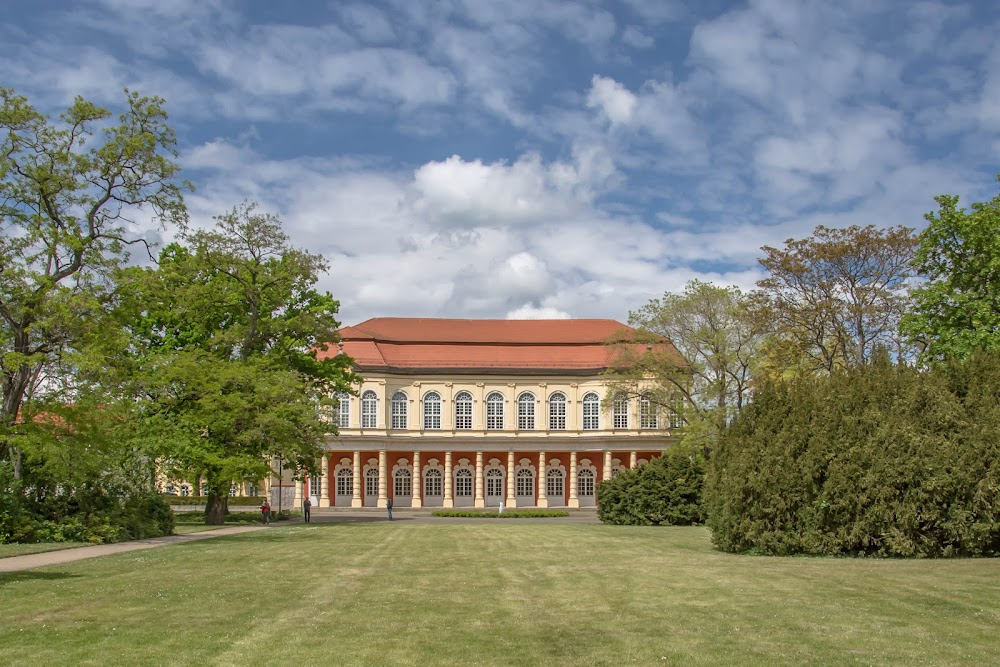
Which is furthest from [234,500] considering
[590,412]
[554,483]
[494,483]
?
[590,412]

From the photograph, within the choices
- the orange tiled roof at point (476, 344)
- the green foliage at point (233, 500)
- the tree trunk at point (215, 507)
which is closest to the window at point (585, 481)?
the orange tiled roof at point (476, 344)

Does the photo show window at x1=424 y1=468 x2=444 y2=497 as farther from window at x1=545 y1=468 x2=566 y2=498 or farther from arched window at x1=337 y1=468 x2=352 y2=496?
window at x1=545 y1=468 x2=566 y2=498

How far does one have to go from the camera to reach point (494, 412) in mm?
71625

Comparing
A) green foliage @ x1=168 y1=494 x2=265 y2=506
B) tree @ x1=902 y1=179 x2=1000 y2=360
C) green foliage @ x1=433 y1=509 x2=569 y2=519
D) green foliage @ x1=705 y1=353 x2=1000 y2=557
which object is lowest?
green foliage @ x1=168 y1=494 x2=265 y2=506

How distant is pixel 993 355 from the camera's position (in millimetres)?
19625

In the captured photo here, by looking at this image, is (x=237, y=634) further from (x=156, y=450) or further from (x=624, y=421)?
(x=624, y=421)

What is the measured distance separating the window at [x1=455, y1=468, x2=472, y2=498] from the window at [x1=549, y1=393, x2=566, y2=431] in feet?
24.0

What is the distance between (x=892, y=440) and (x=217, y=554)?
13.7 meters

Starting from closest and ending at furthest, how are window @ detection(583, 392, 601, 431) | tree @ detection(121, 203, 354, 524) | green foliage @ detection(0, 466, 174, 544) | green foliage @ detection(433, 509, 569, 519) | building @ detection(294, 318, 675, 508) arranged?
green foliage @ detection(0, 466, 174, 544)
tree @ detection(121, 203, 354, 524)
green foliage @ detection(433, 509, 569, 519)
building @ detection(294, 318, 675, 508)
window @ detection(583, 392, 601, 431)

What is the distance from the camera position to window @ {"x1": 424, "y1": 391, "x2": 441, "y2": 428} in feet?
233

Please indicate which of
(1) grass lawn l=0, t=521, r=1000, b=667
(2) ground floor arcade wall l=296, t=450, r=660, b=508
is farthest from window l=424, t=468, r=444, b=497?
(1) grass lawn l=0, t=521, r=1000, b=667

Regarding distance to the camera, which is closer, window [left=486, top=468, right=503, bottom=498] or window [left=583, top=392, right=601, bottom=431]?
window [left=583, top=392, right=601, bottom=431]

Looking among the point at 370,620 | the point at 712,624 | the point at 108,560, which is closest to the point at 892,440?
the point at 712,624

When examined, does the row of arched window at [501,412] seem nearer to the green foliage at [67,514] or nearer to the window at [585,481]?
the window at [585,481]
